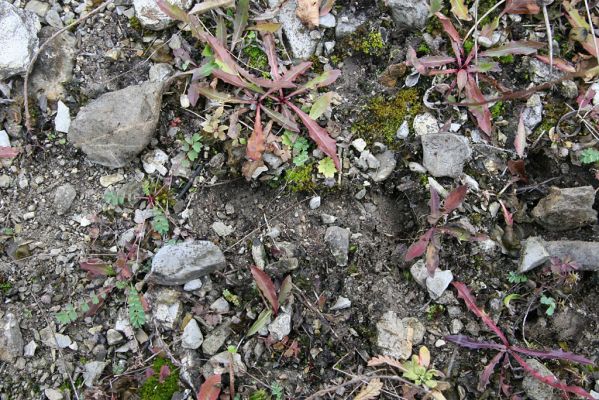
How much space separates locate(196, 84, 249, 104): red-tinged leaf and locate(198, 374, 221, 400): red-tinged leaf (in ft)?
4.84

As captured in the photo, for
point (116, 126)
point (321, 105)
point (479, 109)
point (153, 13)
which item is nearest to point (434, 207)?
point (479, 109)

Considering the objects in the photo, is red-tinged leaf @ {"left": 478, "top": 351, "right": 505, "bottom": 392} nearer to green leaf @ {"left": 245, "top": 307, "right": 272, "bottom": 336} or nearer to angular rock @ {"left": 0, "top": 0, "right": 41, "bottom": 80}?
green leaf @ {"left": 245, "top": 307, "right": 272, "bottom": 336}

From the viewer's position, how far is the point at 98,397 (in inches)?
110

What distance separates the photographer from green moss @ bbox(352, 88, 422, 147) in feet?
10.5

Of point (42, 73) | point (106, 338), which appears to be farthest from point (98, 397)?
point (42, 73)

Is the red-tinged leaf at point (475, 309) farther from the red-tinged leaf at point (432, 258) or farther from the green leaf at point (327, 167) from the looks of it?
the green leaf at point (327, 167)

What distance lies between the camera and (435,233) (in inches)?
118

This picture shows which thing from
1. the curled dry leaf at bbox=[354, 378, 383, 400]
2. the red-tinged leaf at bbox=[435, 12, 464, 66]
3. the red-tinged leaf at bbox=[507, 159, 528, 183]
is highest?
the red-tinged leaf at bbox=[435, 12, 464, 66]

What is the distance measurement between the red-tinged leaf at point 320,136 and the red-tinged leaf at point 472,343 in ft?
3.55

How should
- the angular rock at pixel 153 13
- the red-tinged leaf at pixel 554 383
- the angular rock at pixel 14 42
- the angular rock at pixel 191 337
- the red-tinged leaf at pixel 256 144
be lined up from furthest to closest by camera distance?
the angular rock at pixel 153 13 → the angular rock at pixel 14 42 → the red-tinged leaf at pixel 256 144 → the angular rock at pixel 191 337 → the red-tinged leaf at pixel 554 383

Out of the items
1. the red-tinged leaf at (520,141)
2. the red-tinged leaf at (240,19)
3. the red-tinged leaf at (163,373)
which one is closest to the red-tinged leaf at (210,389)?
the red-tinged leaf at (163,373)

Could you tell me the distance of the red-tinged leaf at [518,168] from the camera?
3.14 m

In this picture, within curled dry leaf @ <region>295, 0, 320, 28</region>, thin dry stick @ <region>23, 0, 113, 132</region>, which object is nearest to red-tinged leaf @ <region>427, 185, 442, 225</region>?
curled dry leaf @ <region>295, 0, 320, 28</region>

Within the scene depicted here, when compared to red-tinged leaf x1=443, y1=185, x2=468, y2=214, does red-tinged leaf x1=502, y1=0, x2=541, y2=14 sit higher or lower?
higher
